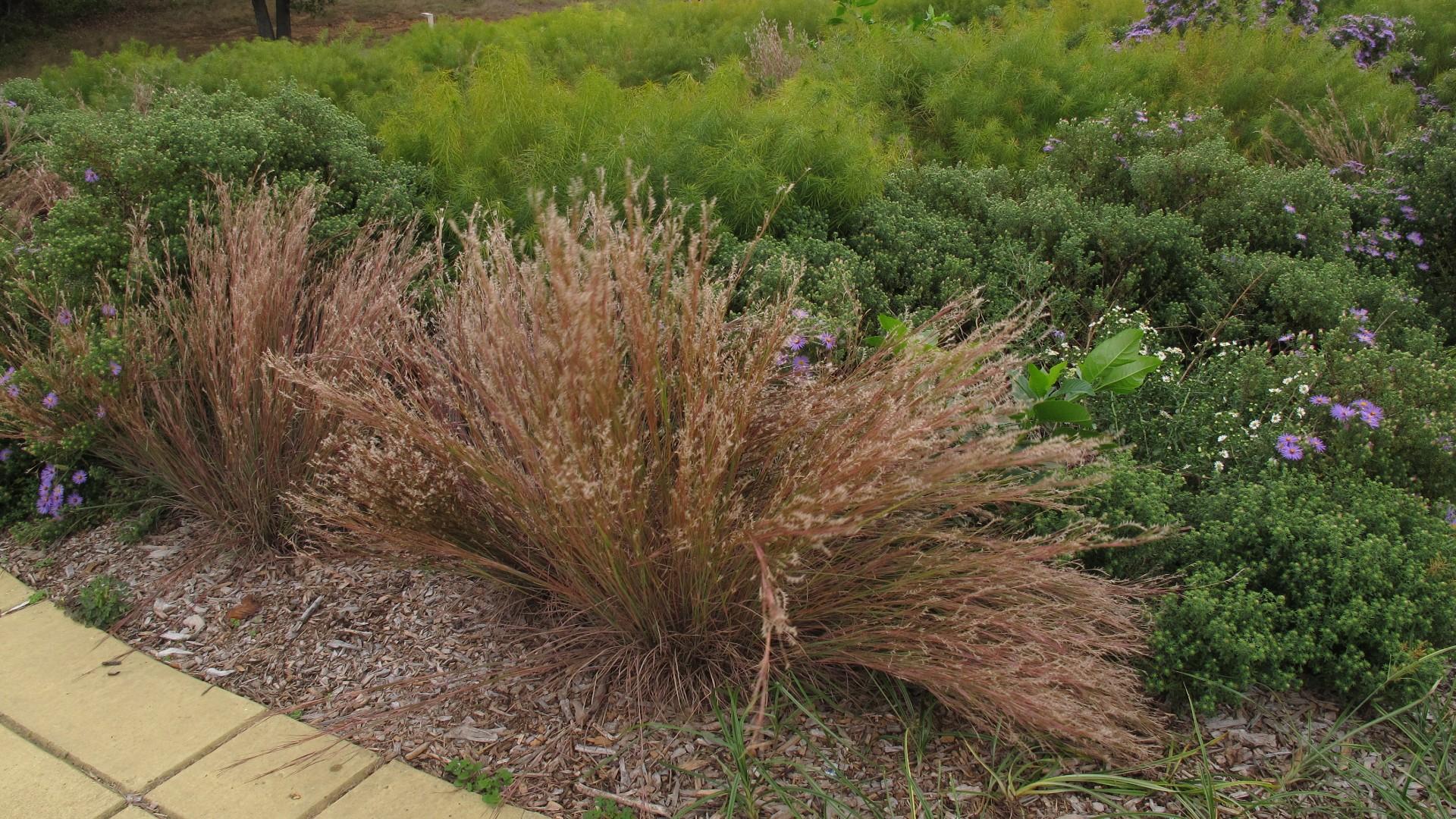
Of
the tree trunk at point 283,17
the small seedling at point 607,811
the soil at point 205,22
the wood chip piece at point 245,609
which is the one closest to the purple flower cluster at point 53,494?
the wood chip piece at point 245,609

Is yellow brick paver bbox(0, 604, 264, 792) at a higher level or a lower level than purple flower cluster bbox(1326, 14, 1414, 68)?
lower

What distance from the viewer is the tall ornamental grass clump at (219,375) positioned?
2.64 m

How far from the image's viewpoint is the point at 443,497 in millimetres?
2139

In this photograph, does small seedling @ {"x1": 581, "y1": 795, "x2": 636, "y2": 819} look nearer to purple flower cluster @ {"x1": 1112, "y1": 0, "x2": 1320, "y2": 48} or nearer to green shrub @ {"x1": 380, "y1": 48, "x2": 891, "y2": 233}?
green shrub @ {"x1": 380, "y1": 48, "x2": 891, "y2": 233}

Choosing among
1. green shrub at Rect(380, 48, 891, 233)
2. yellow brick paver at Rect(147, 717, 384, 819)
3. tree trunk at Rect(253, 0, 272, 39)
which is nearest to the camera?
yellow brick paver at Rect(147, 717, 384, 819)

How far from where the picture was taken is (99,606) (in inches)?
98.0

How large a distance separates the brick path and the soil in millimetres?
11759

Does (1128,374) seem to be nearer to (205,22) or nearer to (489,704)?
(489,704)

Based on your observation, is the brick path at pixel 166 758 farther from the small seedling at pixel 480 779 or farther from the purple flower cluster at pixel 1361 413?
the purple flower cluster at pixel 1361 413

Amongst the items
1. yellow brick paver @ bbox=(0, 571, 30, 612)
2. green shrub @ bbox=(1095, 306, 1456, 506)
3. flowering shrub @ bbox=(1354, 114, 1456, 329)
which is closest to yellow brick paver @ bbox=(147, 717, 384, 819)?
yellow brick paver @ bbox=(0, 571, 30, 612)

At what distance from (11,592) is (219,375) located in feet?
2.69

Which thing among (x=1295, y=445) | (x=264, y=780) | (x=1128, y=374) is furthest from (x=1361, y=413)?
(x=264, y=780)

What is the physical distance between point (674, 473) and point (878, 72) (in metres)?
4.36

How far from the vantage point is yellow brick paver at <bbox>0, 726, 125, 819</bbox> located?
1865 millimetres
